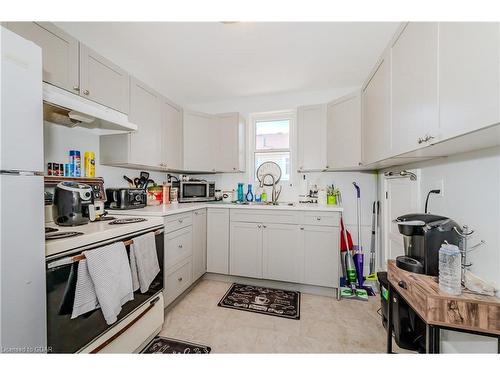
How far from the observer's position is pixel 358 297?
2100mm

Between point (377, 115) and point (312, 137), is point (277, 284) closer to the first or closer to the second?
point (312, 137)

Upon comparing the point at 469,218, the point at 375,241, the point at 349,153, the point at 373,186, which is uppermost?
the point at 349,153

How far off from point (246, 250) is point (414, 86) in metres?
2.09

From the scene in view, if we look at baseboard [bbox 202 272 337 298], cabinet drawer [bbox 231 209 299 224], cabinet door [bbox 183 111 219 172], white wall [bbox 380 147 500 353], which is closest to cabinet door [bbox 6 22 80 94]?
cabinet door [bbox 183 111 219 172]

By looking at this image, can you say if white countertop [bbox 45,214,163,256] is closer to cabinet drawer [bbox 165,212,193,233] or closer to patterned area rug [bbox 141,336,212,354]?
cabinet drawer [bbox 165,212,193,233]

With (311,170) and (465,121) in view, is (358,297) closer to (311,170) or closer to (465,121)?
(311,170)

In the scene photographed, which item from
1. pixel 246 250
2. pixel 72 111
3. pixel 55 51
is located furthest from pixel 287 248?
pixel 55 51

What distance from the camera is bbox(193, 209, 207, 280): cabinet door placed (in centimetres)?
226

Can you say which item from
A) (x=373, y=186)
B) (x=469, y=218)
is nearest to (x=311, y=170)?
(x=373, y=186)

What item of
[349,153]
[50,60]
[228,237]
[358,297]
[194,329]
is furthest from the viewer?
[228,237]

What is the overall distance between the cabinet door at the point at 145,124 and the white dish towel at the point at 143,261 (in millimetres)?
919
